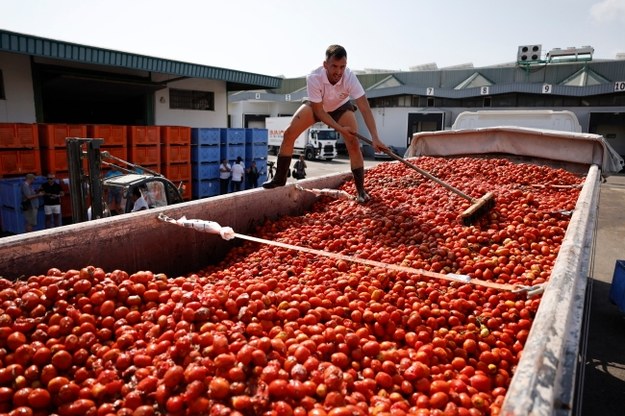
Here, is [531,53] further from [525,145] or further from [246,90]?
[525,145]

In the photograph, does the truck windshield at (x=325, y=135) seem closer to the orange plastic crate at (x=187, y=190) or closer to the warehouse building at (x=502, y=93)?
the warehouse building at (x=502, y=93)

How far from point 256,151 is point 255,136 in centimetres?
60

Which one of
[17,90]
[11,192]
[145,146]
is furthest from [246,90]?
[11,192]

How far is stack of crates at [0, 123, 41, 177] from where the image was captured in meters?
10.4

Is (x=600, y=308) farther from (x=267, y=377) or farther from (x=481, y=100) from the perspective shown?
(x=481, y=100)

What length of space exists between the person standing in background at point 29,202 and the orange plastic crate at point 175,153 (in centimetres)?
447

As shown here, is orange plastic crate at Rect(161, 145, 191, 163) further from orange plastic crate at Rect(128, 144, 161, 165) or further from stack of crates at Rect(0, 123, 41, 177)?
stack of crates at Rect(0, 123, 41, 177)

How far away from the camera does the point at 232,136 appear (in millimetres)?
16156

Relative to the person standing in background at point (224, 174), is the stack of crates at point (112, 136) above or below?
above

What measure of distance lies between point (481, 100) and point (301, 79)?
53.2 ft

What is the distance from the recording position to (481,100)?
31.7m

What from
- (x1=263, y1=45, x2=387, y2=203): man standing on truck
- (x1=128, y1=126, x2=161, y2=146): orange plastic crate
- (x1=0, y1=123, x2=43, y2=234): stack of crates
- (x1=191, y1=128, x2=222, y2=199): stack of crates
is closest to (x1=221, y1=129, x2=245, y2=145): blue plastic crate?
(x1=191, y1=128, x2=222, y2=199): stack of crates

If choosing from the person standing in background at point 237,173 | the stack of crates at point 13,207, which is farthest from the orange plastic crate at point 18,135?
the person standing in background at point 237,173

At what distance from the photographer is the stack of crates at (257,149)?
1700cm
